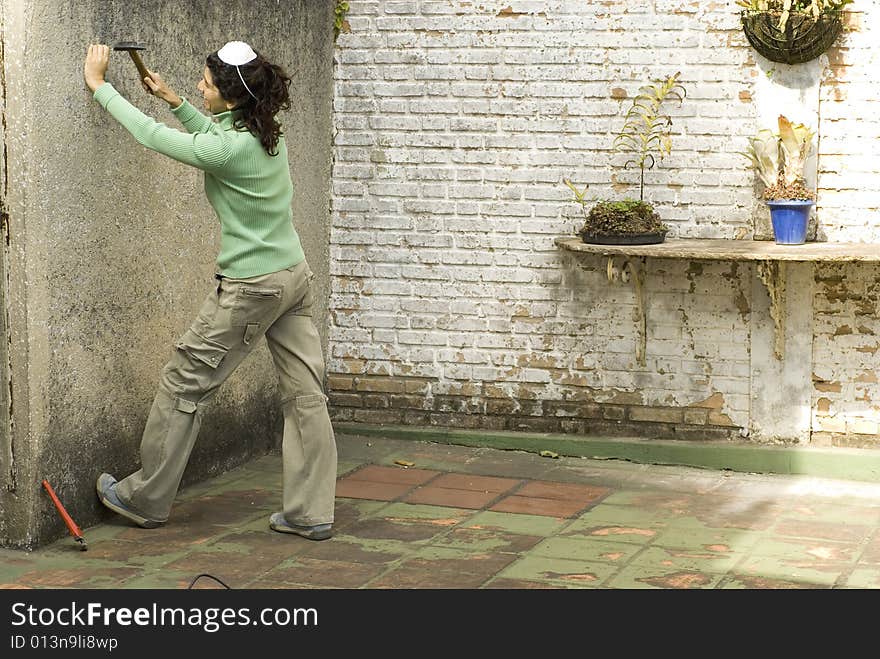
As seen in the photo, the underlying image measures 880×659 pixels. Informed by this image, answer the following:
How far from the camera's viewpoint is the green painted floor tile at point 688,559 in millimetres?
5121

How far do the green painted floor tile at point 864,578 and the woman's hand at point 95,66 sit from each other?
3.26 metres

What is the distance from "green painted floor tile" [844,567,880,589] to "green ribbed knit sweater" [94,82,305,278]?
2359mm

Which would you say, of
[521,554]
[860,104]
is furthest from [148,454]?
[860,104]

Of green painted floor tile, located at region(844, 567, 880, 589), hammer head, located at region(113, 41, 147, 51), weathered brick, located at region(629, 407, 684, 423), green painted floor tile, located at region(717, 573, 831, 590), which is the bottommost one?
green painted floor tile, located at region(717, 573, 831, 590)

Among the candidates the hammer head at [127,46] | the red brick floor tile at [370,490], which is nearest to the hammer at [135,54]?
the hammer head at [127,46]

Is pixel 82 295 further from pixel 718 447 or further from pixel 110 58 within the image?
pixel 718 447

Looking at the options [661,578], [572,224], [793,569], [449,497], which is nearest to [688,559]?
[661,578]

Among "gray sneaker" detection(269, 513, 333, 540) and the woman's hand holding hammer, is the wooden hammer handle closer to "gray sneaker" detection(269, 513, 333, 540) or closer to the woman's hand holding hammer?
the woman's hand holding hammer

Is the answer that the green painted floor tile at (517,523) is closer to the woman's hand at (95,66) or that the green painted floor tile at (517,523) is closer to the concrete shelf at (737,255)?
the concrete shelf at (737,255)

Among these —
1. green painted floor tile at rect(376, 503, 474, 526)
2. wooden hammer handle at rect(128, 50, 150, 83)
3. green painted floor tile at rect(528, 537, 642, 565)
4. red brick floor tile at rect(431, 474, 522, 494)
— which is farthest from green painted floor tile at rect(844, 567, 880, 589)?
wooden hammer handle at rect(128, 50, 150, 83)

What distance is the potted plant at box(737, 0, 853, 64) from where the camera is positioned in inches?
245

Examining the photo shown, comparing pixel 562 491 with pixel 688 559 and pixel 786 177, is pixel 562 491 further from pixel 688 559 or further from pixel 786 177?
pixel 786 177

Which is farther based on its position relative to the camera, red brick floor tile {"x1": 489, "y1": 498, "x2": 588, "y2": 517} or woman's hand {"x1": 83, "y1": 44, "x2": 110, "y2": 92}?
red brick floor tile {"x1": 489, "y1": 498, "x2": 588, "y2": 517}

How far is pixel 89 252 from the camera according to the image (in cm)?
533
